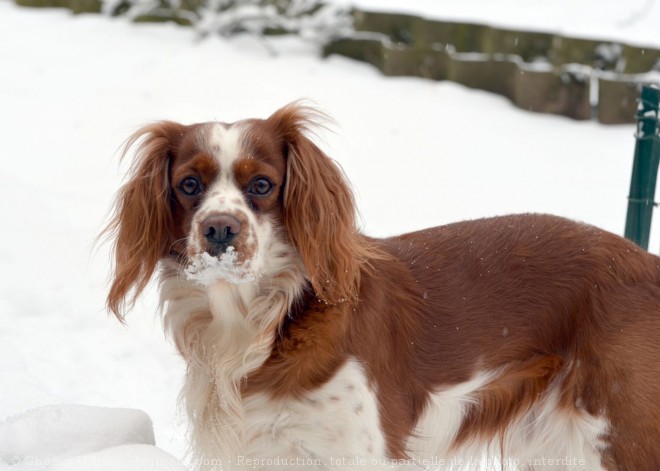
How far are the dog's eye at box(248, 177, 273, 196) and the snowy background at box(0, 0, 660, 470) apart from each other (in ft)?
3.75

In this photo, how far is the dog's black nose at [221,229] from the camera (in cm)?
258

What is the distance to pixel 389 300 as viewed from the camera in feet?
9.72

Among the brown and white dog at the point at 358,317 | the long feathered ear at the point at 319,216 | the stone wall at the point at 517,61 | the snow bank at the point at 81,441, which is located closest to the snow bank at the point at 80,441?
the snow bank at the point at 81,441

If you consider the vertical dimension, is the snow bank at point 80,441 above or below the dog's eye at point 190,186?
below

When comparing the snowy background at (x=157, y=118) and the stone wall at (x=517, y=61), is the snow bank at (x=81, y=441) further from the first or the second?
the stone wall at (x=517, y=61)

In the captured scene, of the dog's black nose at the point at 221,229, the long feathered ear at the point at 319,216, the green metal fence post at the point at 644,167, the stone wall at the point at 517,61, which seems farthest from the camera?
the stone wall at the point at 517,61

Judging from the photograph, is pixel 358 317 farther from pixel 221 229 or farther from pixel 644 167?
pixel 644 167

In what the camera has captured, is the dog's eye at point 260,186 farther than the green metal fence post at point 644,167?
No

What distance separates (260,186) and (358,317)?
48cm

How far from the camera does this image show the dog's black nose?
2580mm

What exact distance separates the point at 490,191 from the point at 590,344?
13.2 feet

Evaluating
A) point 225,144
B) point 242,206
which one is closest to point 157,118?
point 225,144

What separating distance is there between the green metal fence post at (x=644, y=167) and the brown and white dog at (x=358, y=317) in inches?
48.3

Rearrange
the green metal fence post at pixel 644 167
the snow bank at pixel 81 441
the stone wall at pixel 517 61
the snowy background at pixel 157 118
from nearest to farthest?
the snow bank at pixel 81 441, the green metal fence post at pixel 644 167, the snowy background at pixel 157 118, the stone wall at pixel 517 61
